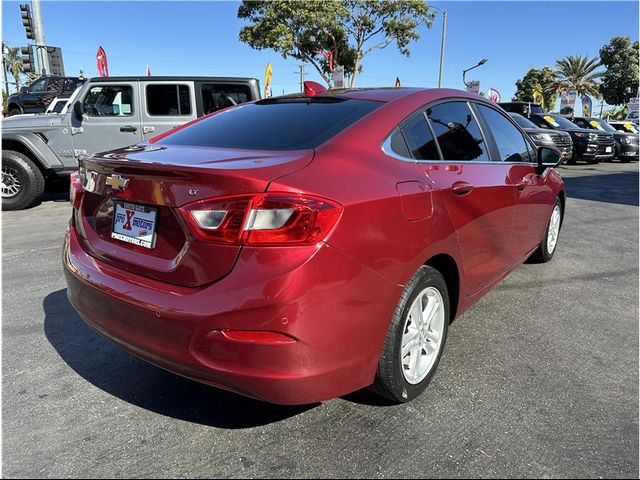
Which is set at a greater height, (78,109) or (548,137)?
(78,109)

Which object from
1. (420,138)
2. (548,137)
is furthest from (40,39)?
(420,138)

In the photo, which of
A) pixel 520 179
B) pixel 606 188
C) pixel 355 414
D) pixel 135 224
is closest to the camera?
pixel 135 224

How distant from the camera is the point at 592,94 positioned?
5406 cm

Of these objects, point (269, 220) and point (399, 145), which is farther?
point (399, 145)

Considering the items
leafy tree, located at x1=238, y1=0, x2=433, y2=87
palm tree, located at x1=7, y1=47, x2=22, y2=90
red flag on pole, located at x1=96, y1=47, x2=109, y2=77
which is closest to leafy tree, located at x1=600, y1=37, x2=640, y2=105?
leafy tree, located at x1=238, y1=0, x2=433, y2=87

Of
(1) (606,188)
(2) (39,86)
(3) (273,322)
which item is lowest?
(1) (606,188)

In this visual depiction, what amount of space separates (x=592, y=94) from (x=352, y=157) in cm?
6231

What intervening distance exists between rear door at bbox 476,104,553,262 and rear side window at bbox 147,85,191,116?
5.60 metres

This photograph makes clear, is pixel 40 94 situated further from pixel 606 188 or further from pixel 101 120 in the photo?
pixel 606 188

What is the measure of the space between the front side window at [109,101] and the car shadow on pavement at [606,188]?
823 centimetres

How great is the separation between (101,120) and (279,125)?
6234 mm

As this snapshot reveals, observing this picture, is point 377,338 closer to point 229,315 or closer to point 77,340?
point 229,315

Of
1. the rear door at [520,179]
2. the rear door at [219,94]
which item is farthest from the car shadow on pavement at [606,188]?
the rear door at [219,94]

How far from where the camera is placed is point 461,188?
8.72 ft
